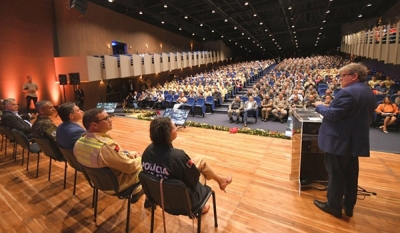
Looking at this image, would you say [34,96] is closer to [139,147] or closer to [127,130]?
[127,130]

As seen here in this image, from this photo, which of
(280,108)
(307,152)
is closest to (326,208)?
(307,152)

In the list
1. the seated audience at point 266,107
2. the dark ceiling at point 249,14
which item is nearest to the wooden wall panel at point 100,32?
the dark ceiling at point 249,14

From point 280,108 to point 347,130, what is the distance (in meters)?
4.89

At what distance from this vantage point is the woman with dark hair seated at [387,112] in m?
4.98

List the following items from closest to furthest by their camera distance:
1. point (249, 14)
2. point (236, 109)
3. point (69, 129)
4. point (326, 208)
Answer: point (326, 208)
point (69, 129)
point (236, 109)
point (249, 14)

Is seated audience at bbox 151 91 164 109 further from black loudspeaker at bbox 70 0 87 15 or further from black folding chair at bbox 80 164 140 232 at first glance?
black folding chair at bbox 80 164 140 232

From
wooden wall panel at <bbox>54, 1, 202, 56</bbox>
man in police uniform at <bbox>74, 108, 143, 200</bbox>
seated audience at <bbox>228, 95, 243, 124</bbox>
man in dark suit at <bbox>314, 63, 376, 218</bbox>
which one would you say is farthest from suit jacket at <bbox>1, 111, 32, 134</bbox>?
wooden wall panel at <bbox>54, 1, 202, 56</bbox>

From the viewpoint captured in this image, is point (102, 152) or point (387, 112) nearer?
point (102, 152)

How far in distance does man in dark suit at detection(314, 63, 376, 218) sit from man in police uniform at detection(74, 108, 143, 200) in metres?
1.67

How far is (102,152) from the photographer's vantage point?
166 cm

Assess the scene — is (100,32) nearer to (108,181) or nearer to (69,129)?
(69,129)

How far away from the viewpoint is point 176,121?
5.34m

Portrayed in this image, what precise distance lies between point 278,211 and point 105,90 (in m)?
10.7

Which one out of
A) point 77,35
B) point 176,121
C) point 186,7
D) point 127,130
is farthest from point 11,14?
point 186,7
